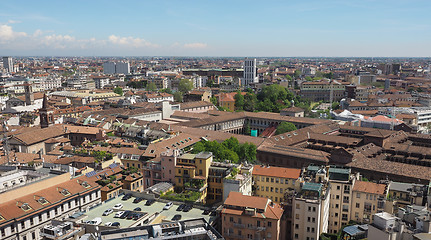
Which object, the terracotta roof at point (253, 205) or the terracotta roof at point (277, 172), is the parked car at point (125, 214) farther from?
the terracotta roof at point (277, 172)

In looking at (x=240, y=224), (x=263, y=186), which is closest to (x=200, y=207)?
(x=240, y=224)

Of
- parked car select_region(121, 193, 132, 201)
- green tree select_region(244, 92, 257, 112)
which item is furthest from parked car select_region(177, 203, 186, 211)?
green tree select_region(244, 92, 257, 112)

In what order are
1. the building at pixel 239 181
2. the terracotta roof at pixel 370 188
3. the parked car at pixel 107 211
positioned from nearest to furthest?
the parked car at pixel 107 211 → the building at pixel 239 181 → the terracotta roof at pixel 370 188

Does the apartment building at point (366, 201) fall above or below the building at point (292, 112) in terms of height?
below

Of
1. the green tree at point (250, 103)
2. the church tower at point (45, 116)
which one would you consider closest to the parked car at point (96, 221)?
the church tower at point (45, 116)

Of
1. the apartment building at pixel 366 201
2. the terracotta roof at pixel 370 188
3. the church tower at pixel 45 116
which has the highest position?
the church tower at pixel 45 116

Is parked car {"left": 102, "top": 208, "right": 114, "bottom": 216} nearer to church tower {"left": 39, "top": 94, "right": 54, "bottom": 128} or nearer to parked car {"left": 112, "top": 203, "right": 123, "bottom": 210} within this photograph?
parked car {"left": 112, "top": 203, "right": 123, "bottom": 210}

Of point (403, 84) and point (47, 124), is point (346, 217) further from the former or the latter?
point (403, 84)
